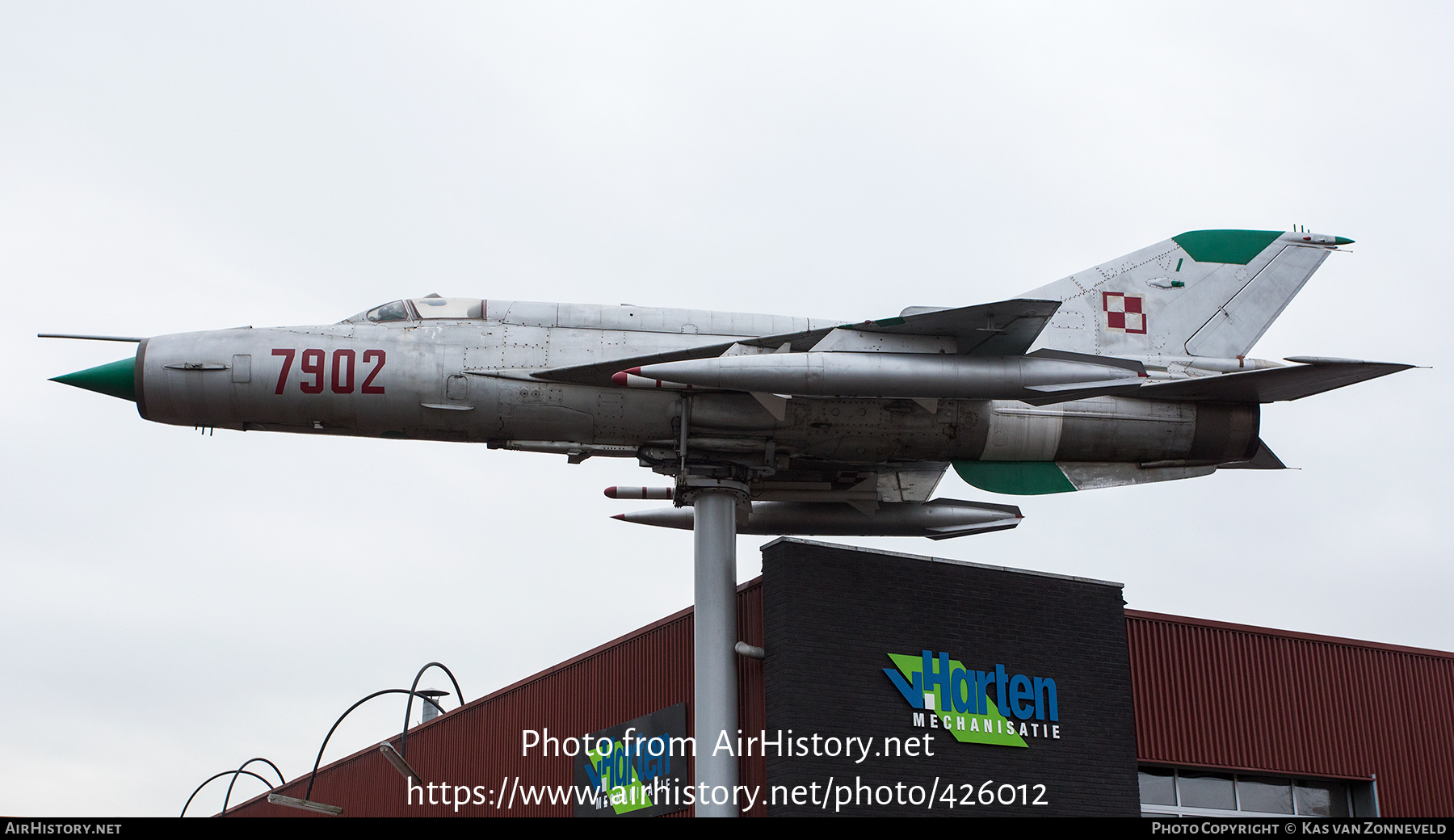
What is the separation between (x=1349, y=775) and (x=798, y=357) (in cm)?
1103

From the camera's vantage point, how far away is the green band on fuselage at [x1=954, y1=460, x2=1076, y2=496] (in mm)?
18703

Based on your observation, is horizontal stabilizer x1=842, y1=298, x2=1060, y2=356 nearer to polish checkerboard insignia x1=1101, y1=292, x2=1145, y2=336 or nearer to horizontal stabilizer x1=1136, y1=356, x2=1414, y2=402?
horizontal stabilizer x1=1136, y1=356, x2=1414, y2=402

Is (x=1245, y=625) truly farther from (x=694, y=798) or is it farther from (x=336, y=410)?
(x=336, y=410)

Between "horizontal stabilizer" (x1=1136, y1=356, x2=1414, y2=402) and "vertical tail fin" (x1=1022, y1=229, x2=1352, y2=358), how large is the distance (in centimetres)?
97

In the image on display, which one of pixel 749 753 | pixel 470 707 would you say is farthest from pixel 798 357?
pixel 470 707

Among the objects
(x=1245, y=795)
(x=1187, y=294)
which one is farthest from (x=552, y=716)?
(x=1187, y=294)

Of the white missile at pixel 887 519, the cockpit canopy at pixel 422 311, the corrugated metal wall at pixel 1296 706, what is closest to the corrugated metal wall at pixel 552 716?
the white missile at pixel 887 519

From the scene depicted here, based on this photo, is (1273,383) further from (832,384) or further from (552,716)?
(552,716)

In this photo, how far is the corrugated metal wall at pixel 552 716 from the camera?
18.6m

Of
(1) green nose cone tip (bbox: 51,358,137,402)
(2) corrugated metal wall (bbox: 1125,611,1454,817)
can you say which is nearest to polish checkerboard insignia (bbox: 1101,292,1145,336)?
(2) corrugated metal wall (bbox: 1125,611,1454,817)

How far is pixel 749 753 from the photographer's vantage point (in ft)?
57.7

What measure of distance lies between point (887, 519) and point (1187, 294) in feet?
17.2

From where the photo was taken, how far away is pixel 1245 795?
20.1 m

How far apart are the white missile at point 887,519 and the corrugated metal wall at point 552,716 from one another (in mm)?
1679
